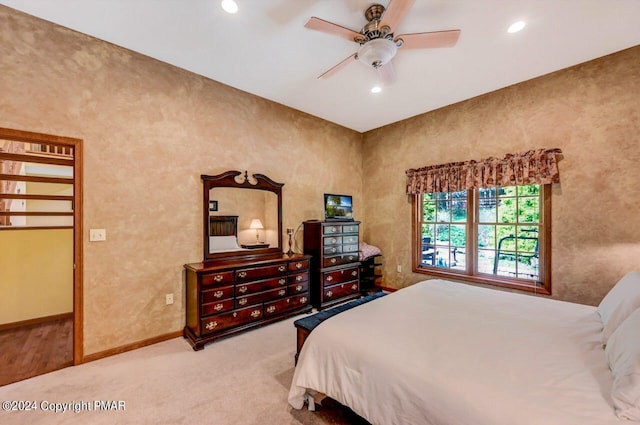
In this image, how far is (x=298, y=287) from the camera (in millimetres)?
3566

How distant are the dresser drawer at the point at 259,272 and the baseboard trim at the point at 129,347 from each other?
96 centimetres

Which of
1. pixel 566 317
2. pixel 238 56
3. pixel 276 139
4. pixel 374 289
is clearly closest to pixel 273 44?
pixel 238 56

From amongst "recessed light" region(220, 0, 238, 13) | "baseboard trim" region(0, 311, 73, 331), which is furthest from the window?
"baseboard trim" region(0, 311, 73, 331)

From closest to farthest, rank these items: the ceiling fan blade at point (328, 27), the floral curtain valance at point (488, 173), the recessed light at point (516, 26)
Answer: the ceiling fan blade at point (328, 27) < the recessed light at point (516, 26) < the floral curtain valance at point (488, 173)

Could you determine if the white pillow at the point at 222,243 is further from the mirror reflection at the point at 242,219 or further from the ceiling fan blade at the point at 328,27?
the ceiling fan blade at the point at 328,27

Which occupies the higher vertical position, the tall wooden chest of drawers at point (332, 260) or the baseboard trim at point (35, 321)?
the tall wooden chest of drawers at point (332, 260)

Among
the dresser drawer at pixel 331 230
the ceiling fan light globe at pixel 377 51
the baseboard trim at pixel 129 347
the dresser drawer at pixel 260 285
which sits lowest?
the baseboard trim at pixel 129 347

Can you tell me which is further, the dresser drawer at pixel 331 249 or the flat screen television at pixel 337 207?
the flat screen television at pixel 337 207

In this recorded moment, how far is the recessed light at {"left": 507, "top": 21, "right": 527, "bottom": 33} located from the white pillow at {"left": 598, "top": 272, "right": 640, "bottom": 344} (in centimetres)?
223

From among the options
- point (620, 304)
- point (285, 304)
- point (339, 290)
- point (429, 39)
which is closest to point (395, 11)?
point (429, 39)

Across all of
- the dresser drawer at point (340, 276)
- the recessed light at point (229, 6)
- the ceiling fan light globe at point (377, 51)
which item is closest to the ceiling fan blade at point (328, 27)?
the ceiling fan light globe at point (377, 51)

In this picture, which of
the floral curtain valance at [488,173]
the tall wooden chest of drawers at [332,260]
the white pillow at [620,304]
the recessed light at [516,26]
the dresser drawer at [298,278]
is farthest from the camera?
the tall wooden chest of drawers at [332,260]

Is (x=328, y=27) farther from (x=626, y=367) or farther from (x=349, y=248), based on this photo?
(x=349, y=248)

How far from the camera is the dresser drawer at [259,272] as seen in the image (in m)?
3.04
